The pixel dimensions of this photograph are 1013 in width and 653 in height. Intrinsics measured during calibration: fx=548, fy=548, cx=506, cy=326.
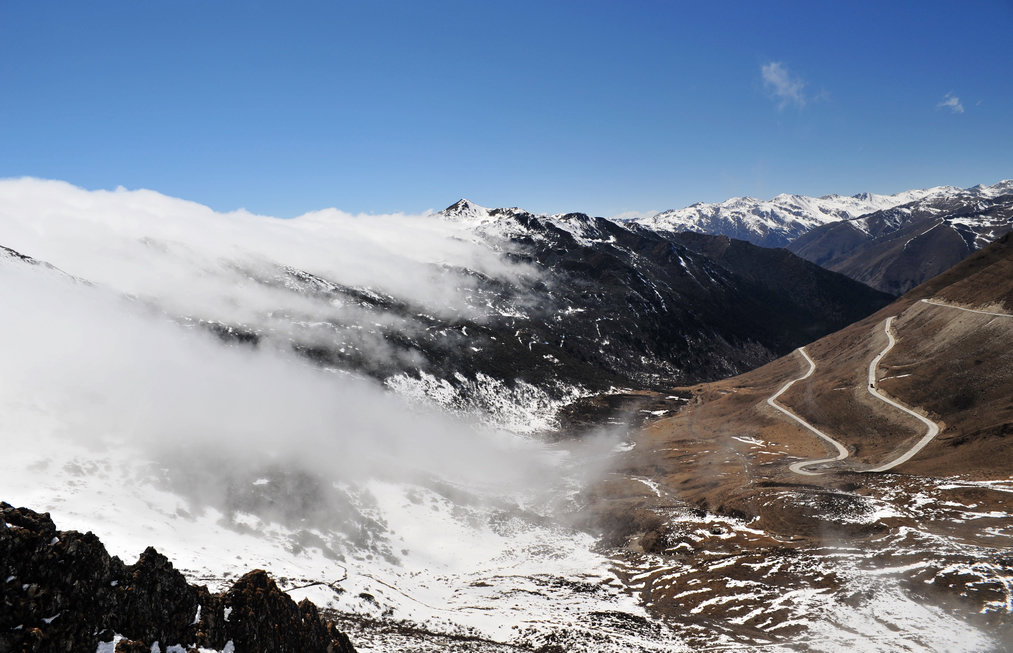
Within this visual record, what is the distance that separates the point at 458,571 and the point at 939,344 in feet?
366

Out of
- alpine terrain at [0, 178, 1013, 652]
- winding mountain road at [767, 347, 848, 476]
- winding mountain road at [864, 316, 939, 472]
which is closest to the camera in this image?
alpine terrain at [0, 178, 1013, 652]

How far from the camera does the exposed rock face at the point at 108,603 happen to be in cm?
2011

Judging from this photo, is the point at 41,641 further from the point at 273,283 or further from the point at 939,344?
the point at 273,283

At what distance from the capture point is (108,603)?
75.1 feet

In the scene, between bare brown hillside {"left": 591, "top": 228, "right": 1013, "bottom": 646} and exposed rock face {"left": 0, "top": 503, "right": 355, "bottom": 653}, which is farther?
bare brown hillside {"left": 591, "top": 228, "right": 1013, "bottom": 646}

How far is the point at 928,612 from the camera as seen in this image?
45.0 meters

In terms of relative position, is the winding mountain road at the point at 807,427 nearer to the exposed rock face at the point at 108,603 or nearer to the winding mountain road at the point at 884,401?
the winding mountain road at the point at 884,401

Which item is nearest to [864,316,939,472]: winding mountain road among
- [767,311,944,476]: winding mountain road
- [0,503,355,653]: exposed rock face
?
[767,311,944,476]: winding mountain road

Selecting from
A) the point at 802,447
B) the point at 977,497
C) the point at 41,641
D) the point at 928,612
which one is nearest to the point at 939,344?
the point at 802,447

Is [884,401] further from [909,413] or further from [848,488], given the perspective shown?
[848,488]

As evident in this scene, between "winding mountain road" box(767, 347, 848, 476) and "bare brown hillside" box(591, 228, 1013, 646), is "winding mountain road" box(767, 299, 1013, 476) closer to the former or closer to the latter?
"winding mountain road" box(767, 347, 848, 476)

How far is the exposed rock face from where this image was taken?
20109 mm

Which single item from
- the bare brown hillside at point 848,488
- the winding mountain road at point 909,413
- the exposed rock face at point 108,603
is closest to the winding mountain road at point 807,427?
the bare brown hillside at point 848,488

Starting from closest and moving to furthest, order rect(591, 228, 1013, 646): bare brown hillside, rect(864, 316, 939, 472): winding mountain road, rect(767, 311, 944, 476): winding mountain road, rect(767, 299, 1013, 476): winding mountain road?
1. rect(591, 228, 1013, 646): bare brown hillside
2. rect(864, 316, 939, 472): winding mountain road
3. rect(767, 311, 944, 476): winding mountain road
4. rect(767, 299, 1013, 476): winding mountain road
